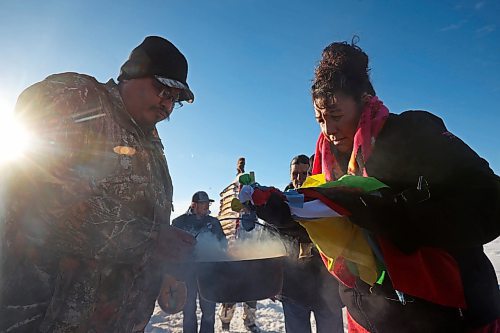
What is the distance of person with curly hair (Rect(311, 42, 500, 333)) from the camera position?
1243 mm

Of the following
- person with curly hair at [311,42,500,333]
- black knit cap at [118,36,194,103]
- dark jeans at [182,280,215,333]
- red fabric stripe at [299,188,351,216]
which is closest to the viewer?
person with curly hair at [311,42,500,333]

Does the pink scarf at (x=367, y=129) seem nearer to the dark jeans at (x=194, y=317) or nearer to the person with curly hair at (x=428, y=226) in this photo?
the person with curly hair at (x=428, y=226)

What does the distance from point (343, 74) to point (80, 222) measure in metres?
1.69

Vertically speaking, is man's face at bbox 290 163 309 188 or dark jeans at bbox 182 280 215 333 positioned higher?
man's face at bbox 290 163 309 188

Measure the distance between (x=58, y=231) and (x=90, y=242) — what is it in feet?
0.57

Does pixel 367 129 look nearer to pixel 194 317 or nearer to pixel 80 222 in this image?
pixel 80 222

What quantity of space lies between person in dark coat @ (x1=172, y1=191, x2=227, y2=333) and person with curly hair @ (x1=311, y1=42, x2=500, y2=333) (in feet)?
13.1

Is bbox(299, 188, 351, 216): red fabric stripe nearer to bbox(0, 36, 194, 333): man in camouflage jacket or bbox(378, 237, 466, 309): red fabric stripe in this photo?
bbox(378, 237, 466, 309): red fabric stripe

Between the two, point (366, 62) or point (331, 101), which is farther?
point (366, 62)

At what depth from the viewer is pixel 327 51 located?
2.00m

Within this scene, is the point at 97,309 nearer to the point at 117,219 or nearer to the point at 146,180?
the point at 117,219

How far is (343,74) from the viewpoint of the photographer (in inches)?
72.9

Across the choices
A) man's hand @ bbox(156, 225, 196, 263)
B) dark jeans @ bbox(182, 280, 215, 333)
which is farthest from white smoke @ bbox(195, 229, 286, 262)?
dark jeans @ bbox(182, 280, 215, 333)

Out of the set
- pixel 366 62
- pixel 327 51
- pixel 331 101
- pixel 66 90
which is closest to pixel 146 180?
pixel 66 90
